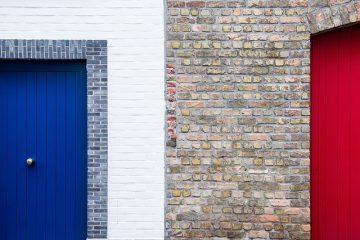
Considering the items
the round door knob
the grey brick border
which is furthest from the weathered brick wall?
the round door knob

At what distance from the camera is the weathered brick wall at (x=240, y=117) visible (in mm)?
5445

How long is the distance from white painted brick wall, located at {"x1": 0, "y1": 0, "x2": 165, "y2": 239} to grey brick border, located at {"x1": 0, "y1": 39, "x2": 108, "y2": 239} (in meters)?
0.07

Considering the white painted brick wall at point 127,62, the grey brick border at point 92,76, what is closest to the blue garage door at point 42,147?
the grey brick border at point 92,76

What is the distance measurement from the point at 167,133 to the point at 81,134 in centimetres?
97

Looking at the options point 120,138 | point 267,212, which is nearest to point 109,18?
point 120,138

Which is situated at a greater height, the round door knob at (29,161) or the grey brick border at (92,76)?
the grey brick border at (92,76)

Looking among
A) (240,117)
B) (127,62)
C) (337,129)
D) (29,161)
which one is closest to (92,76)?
(127,62)

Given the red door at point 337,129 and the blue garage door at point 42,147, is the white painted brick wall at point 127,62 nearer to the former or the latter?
the blue garage door at point 42,147

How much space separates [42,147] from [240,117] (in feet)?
7.16

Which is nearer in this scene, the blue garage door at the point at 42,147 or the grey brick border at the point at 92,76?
the grey brick border at the point at 92,76

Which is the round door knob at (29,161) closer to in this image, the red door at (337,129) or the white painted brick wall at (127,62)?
the white painted brick wall at (127,62)

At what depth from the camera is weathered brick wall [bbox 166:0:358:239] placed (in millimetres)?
5445

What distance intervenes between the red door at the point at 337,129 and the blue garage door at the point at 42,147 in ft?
8.33

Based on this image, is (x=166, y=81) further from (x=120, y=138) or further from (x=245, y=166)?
(x=245, y=166)
